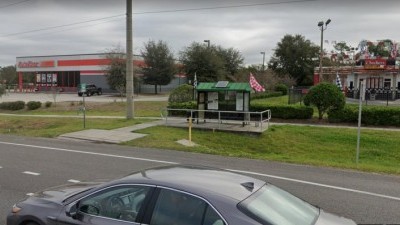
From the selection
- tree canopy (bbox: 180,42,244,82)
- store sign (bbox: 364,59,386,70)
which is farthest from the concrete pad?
store sign (bbox: 364,59,386,70)

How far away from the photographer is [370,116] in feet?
72.5

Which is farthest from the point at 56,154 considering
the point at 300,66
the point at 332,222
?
the point at 300,66

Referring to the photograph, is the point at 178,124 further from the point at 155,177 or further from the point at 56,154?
the point at 155,177

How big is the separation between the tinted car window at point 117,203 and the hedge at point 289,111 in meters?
20.4

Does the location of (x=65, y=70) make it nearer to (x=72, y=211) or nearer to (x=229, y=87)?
(x=229, y=87)

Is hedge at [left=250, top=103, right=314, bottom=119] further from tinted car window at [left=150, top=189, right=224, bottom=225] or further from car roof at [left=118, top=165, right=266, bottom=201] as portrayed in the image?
tinted car window at [left=150, top=189, right=224, bottom=225]

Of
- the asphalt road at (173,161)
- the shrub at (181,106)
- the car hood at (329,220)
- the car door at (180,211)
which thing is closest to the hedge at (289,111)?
the shrub at (181,106)

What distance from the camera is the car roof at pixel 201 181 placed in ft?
12.6

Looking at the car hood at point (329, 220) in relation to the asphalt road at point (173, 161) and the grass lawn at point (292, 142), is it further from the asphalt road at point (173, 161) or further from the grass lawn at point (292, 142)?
the grass lawn at point (292, 142)

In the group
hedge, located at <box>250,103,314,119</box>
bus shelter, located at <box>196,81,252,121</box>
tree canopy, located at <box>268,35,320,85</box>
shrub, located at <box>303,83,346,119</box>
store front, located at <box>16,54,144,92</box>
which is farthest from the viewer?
tree canopy, located at <box>268,35,320,85</box>

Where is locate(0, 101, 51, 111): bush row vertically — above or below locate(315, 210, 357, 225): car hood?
below

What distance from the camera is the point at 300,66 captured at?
265ft

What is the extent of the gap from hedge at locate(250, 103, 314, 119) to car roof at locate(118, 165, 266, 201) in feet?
65.2

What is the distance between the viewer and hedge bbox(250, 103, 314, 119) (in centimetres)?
2364
